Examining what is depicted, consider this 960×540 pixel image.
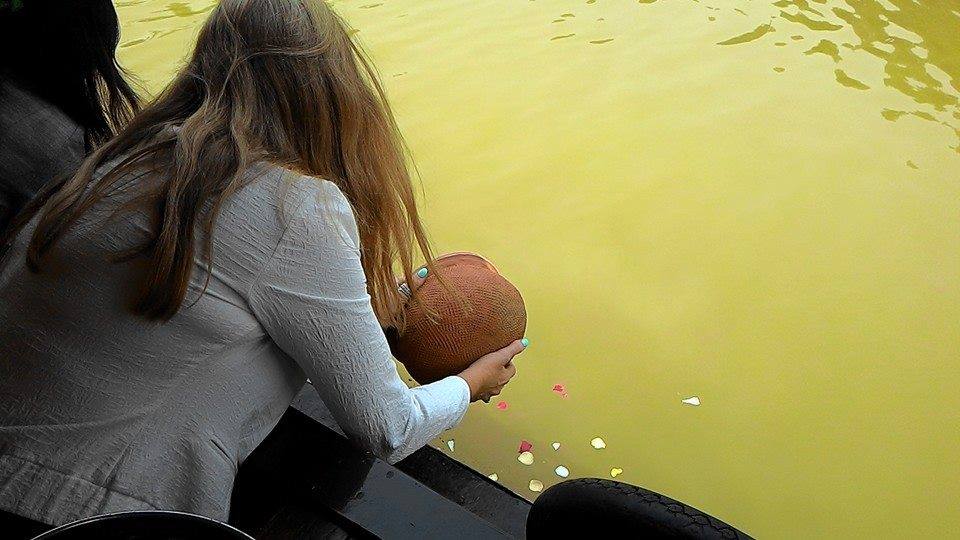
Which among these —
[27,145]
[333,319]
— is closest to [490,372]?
[333,319]

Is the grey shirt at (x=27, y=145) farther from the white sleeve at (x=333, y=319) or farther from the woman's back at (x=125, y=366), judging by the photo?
the white sleeve at (x=333, y=319)

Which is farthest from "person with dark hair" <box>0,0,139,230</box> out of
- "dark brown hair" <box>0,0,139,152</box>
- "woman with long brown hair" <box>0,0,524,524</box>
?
"woman with long brown hair" <box>0,0,524,524</box>

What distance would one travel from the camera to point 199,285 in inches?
52.2

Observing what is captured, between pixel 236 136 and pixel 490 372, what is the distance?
3.16ft

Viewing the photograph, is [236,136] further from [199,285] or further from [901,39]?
[901,39]

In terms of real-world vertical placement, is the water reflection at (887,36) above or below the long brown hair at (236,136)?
below

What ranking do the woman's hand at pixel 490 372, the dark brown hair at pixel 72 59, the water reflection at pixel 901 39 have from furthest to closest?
the water reflection at pixel 901 39, the woman's hand at pixel 490 372, the dark brown hair at pixel 72 59

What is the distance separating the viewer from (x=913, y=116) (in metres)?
4.47

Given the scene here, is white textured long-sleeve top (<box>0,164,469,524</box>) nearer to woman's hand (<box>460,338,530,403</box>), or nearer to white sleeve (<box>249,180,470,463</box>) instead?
white sleeve (<box>249,180,470,463</box>)

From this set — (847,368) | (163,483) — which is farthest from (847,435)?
(163,483)

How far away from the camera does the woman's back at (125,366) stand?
132cm

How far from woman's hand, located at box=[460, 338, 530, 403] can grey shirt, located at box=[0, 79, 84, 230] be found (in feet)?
3.30

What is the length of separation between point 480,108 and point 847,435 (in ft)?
8.70

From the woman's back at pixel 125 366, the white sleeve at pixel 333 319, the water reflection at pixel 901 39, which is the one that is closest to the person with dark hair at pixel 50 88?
the woman's back at pixel 125 366
